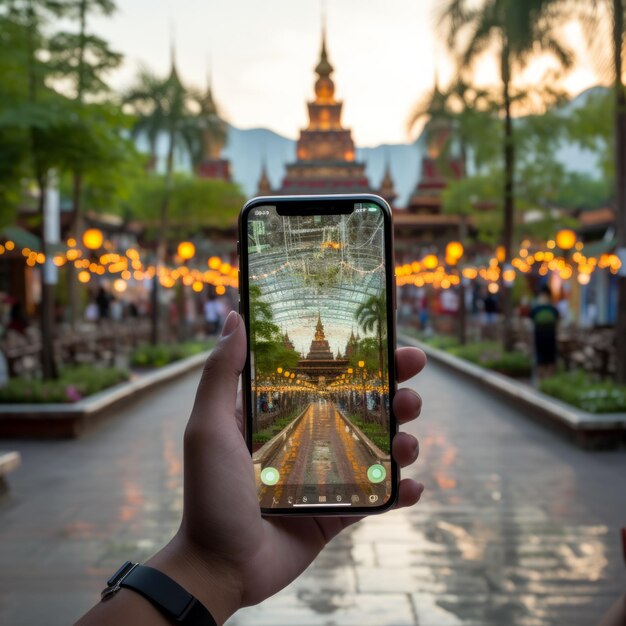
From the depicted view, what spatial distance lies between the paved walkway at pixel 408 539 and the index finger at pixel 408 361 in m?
3.14

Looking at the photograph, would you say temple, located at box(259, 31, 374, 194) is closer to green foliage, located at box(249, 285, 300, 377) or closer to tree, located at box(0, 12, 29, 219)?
tree, located at box(0, 12, 29, 219)

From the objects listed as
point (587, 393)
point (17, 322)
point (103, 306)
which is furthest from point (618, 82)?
point (103, 306)

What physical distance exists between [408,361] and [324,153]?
77.4 metres

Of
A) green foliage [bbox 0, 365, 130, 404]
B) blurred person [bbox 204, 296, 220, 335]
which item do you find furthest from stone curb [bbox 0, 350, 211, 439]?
blurred person [bbox 204, 296, 220, 335]

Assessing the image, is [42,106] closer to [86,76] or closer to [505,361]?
[86,76]

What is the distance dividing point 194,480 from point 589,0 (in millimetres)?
12106

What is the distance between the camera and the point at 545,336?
16375 mm

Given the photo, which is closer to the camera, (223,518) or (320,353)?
(223,518)

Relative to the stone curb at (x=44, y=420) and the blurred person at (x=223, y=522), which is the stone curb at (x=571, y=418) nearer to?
the stone curb at (x=44, y=420)

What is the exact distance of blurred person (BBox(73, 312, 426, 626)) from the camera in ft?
6.18

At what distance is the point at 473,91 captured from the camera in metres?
20.8

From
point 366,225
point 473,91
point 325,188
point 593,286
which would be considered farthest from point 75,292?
point 325,188

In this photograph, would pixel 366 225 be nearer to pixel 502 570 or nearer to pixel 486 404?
pixel 502 570

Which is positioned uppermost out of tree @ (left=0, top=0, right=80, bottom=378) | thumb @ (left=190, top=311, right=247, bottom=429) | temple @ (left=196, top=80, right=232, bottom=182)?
temple @ (left=196, top=80, right=232, bottom=182)
